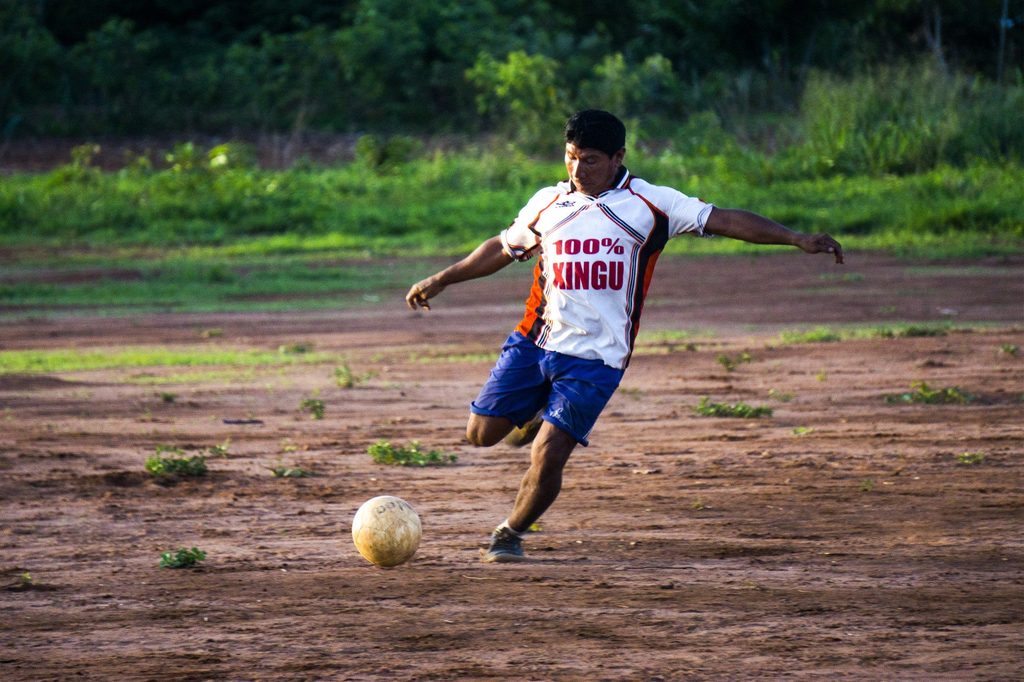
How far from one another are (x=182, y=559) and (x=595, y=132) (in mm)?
2144

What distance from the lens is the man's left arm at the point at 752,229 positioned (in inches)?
201

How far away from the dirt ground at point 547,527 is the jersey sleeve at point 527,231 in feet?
3.73

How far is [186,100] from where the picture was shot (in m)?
31.7

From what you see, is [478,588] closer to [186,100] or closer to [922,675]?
[922,675]

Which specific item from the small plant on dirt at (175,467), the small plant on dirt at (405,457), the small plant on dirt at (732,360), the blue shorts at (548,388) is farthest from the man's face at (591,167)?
the small plant on dirt at (732,360)

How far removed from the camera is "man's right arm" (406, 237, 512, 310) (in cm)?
563

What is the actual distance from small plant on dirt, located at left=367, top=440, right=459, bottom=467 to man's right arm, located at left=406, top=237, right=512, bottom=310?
6.27 ft

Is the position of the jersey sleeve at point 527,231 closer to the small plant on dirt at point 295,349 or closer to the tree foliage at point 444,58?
the small plant on dirt at point 295,349

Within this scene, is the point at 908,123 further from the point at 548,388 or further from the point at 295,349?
the point at 548,388

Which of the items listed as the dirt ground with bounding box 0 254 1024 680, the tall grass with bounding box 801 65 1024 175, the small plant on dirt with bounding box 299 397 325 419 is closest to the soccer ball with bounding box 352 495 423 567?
the dirt ground with bounding box 0 254 1024 680

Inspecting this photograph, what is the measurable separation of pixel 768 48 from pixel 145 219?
38.0 ft

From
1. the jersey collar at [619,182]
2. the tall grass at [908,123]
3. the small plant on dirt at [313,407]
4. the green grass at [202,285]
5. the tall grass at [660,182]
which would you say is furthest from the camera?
the tall grass at [908,123]

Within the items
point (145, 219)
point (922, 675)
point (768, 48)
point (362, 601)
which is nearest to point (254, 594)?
point (362, 601)

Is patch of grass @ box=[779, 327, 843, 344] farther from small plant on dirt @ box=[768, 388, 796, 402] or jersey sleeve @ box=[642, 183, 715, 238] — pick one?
jersey sleeve @ box=[642, 183, 715, 238]
